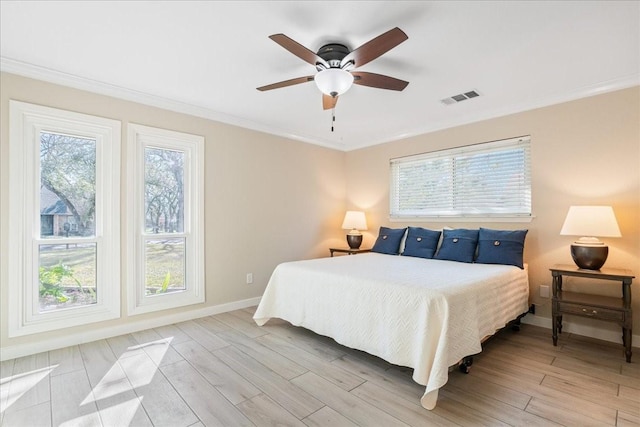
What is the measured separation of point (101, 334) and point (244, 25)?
10.1 feet

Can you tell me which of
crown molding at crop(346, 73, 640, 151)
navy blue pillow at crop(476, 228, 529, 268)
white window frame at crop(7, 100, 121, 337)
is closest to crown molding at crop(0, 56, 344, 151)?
white window frame at crop(7, 100, 121, 337)

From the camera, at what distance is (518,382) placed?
87.4 inches

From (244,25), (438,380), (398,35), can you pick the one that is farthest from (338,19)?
(438,380)

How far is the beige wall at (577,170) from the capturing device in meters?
2.90

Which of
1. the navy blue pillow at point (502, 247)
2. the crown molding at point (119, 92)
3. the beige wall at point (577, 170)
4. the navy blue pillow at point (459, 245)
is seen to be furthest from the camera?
the navy blue pillow at point (459, 245)

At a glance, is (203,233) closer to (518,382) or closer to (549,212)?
(518,382)

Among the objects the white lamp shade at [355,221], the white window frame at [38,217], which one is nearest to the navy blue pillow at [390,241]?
the white lamp shade at [355,221]

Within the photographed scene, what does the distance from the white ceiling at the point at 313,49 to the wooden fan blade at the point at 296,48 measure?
186 mm

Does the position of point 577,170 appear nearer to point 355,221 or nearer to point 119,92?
point 355,221

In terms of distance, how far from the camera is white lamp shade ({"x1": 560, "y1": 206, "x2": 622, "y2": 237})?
2680 millimetres

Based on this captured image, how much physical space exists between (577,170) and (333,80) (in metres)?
2.74

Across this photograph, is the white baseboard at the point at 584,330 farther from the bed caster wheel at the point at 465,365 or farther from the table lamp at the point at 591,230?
the bed caster wheel at the point at 465,365

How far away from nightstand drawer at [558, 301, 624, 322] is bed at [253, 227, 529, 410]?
36 cm

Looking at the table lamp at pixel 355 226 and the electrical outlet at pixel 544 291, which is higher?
the table lamp at pixel 355 226
